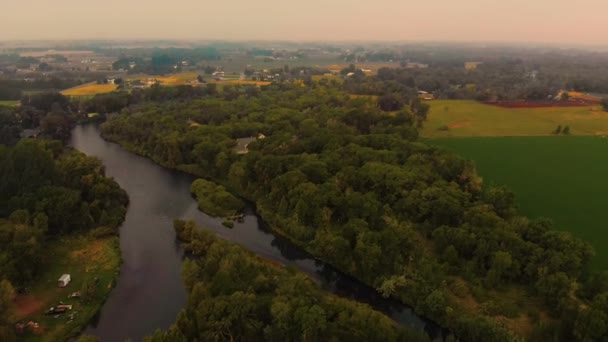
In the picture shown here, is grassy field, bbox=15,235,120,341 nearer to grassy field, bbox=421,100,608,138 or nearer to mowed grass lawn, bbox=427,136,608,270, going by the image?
mowed grass lawn, bbox=427,136,608,270

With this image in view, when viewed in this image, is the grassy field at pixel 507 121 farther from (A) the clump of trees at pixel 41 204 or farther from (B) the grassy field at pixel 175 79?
(B) the grassy field at pixel 175 79

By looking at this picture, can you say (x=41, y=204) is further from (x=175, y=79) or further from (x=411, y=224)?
(x=175, y=79)

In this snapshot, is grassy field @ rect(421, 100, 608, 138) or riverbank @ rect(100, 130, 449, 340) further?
grassy field @ rect(421, 100, 608, 138)

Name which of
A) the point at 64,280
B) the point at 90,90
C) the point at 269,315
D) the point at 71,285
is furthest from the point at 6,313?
the point at 90,90

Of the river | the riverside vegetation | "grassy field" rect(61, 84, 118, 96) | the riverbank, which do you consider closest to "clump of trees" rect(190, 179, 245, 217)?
the river

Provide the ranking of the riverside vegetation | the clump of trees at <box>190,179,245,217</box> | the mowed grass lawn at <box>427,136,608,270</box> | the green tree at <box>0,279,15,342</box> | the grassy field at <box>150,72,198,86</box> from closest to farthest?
the green tree at <box>0,279,15,342</box> → the riverside vegetation → the mowed grass lawn at <box>427,136,608,270</box> → the clump of trees at <box>190,179,245,217</box> → the grassy field at <box>150,72,198,86</box>

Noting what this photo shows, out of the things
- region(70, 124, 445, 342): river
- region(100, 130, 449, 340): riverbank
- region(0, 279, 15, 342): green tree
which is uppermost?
region(0, 279, 15, 342): green tree

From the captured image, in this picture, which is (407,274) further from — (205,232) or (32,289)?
(32,289)

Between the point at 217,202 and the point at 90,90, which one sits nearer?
the point at 217,202
